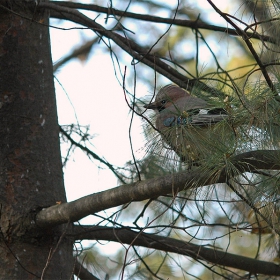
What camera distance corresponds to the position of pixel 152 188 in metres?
3.07

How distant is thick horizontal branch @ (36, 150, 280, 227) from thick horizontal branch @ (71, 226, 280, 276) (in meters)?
0.34

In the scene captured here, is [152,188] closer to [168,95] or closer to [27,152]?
[168,95]

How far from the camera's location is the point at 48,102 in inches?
158

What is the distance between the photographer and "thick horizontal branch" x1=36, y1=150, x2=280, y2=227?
109 inches

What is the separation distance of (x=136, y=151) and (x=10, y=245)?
105 cm

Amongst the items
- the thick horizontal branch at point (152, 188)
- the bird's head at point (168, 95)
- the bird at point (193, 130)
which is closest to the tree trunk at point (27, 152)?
the thick horizontal branch at point (152, 188)

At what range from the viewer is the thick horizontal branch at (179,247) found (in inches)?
150

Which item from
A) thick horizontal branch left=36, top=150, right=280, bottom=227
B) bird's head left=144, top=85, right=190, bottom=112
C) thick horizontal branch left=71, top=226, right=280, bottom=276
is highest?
bird's head left=144, top=85, right=190, bottom=112

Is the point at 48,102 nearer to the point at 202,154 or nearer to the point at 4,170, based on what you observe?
the point at 4,170

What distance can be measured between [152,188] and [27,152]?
1.01 meters

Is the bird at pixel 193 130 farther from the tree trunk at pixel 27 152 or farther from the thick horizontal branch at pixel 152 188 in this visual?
the tree trunk at pixel 27 152

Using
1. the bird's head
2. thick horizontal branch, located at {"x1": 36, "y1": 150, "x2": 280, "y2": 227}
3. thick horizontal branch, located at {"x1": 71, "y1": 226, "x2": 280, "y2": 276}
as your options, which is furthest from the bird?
thick horizontal branch, located at {"x1": 71, "y1": 226, "x2": 280, "y2": 276}

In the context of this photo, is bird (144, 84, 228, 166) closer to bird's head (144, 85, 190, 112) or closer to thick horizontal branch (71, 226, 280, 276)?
bird's head (144, 85, 190, 112)

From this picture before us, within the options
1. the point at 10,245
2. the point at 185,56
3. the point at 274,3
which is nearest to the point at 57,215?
the point at 10,245
